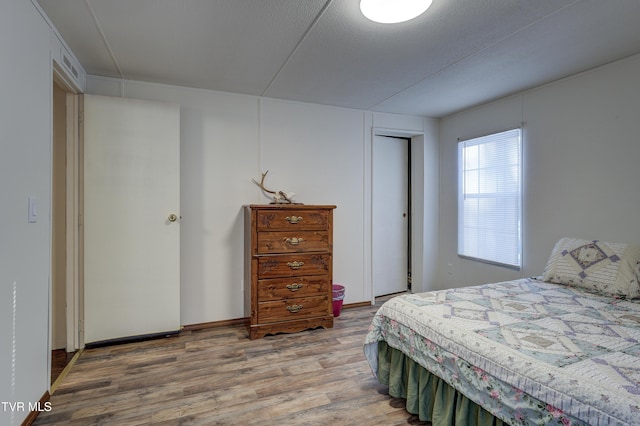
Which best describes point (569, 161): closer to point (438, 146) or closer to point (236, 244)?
point (438, 146)

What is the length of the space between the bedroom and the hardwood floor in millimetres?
356

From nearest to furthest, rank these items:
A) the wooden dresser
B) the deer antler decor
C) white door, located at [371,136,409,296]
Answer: the wooden dresser
the deer antler decor
white door, located at [371,136,409,296]

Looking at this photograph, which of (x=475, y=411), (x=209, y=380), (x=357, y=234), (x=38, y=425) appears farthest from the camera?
(x=357, y=234)

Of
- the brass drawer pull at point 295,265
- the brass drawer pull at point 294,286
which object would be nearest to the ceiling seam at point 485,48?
the brass drawer pull at point 295,265

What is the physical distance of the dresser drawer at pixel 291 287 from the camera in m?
2.94

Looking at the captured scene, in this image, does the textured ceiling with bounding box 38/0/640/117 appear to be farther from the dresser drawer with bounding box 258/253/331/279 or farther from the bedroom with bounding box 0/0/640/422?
the dresser drawer with bounding box 258/253/331/279

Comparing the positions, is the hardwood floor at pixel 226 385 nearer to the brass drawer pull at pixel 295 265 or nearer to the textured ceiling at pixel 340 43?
the brass drawer pull at pixel 295 265

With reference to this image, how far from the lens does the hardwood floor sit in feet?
6.03

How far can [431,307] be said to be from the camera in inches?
74.7

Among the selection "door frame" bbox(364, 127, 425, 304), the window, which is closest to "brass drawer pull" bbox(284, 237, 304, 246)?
"door frame" bbox(364, 127, 425, 304)

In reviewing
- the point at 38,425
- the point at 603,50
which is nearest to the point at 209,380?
the point at 38,425

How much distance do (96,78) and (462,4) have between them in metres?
3.00

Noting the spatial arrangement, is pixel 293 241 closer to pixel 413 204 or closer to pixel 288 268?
pixel 288 268

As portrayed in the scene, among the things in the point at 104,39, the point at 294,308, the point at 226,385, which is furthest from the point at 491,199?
the point at 104,39
